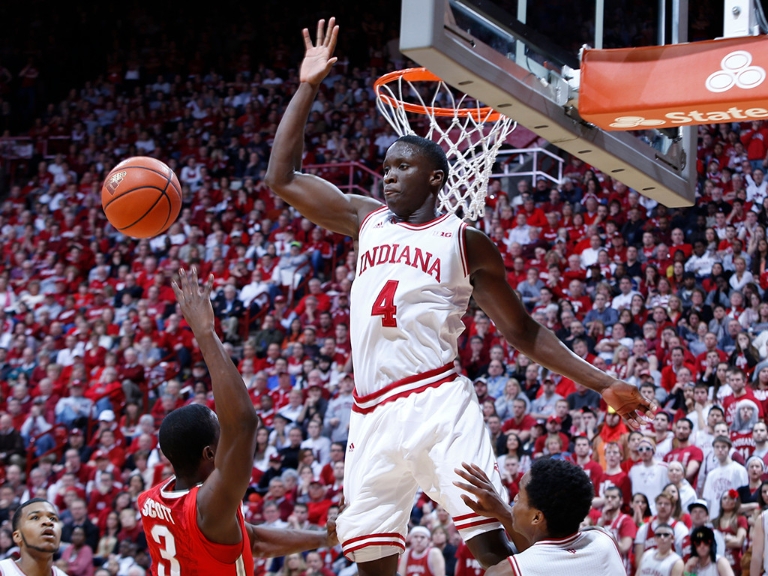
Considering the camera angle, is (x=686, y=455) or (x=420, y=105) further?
(x=686, y=455)

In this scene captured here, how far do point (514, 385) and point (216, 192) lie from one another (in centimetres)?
709

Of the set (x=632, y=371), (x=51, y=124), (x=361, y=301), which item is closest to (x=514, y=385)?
(x=632, y=371)

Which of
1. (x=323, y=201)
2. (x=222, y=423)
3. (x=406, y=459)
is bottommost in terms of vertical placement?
(x=406, y=459)

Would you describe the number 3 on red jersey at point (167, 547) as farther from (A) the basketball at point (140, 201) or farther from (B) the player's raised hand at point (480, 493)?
(A) the basketball at point (140, 201)

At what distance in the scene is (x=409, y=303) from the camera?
368 cm

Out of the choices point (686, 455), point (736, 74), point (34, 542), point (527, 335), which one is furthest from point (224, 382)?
point (686, 455)

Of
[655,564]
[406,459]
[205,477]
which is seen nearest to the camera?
[205,477]

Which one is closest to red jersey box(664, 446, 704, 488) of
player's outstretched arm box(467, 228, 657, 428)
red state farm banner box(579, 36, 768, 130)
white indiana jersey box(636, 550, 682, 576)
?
white indiana jersey box(636, 550, 682, 576)

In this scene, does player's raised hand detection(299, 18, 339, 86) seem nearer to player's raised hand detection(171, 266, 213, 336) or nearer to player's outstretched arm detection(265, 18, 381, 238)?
player's outstretched arm detection(265, 18, 381, 238)

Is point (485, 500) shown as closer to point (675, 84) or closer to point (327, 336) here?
point (675, 84)

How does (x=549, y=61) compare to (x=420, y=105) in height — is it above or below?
below

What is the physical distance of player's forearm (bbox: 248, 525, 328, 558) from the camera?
12.4 feet

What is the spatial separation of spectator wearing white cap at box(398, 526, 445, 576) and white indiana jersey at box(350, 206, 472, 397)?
15.1ft

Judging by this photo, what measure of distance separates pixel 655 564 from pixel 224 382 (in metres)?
5.22
